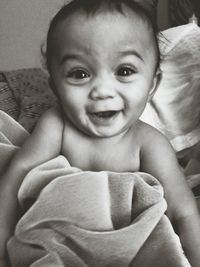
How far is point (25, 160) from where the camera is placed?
93 centimetres

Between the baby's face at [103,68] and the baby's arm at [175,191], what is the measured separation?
0.09 m

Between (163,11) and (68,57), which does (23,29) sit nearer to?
(163,11)

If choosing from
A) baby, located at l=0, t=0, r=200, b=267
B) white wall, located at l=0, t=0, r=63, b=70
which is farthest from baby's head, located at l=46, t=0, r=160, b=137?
white wall, located at l=0, t=0, r=63, b=70

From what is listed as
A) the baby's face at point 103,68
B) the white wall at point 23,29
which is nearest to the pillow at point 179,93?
the baby's face at point 103,68

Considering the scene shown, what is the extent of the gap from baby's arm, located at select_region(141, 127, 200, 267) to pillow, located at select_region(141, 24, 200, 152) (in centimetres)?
34

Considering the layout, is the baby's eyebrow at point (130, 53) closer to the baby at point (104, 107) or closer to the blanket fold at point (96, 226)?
the baby at point (104, 107)

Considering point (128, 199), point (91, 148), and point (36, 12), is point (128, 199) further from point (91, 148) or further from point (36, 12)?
point (36, 12)

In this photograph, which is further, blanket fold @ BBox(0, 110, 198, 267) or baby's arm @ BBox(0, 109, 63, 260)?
baby's arm @ BBox(0, 109, 63, 260)

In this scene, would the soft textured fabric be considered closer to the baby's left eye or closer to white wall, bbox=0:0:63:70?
the baby's left eye

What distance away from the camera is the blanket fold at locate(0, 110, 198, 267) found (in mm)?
725

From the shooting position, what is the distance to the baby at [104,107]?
33.5 inches

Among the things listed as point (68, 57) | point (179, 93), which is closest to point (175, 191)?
point (68, 57)

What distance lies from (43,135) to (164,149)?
0.88 feet

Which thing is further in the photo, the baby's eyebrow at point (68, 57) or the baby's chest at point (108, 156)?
the baby's chest at point (108, 156)
